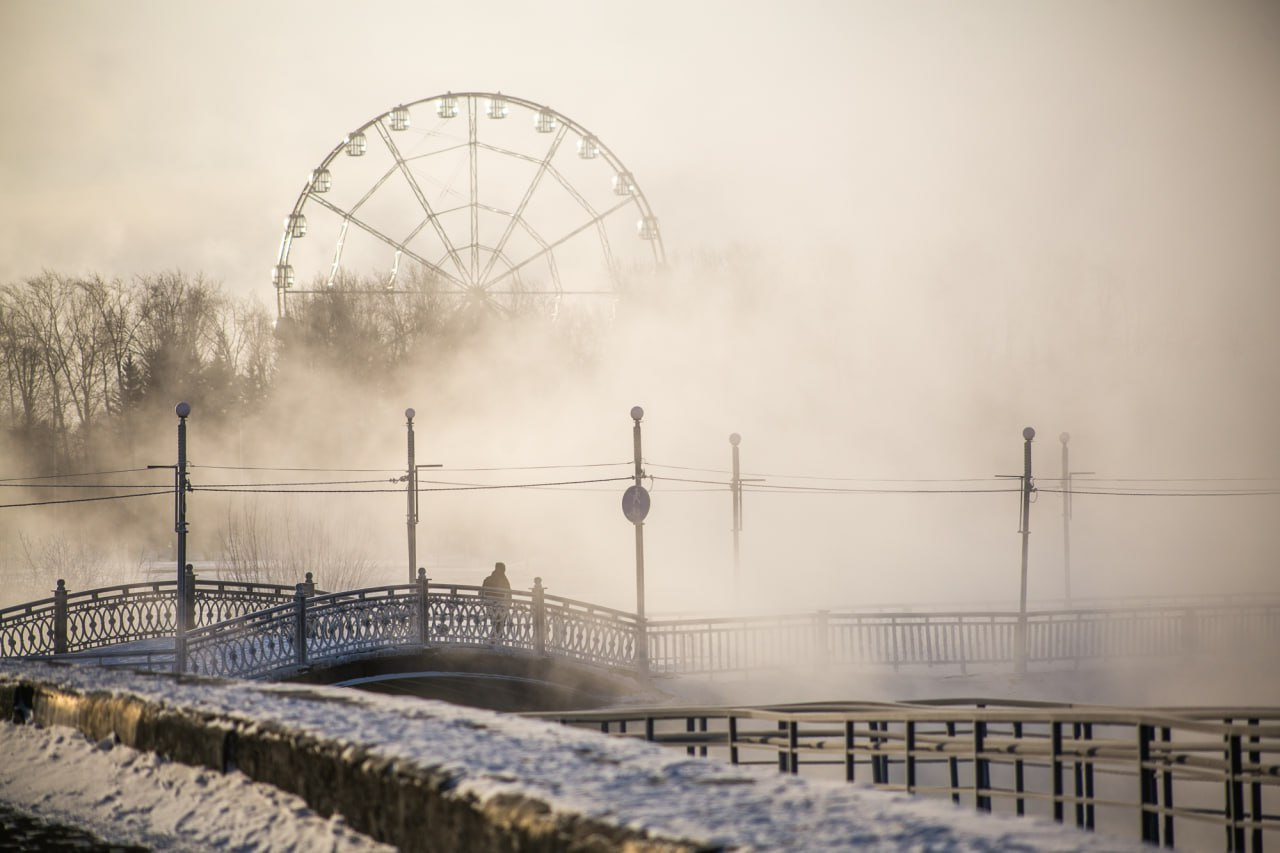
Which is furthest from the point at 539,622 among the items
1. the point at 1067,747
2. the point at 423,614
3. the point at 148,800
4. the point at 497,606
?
the point at 148,800

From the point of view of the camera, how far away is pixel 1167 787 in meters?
8.91

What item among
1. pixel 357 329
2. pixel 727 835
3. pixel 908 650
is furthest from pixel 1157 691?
pixel 357 329

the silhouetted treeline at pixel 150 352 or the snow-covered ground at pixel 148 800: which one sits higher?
the silhouetted treeline at pixel 150 352

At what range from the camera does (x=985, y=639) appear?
27.5 metres

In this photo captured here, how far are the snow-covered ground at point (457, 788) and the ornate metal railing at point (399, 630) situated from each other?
49.9 ft

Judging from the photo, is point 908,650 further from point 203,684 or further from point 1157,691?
point 203,684

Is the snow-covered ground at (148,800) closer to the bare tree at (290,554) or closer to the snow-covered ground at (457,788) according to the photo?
the snow-covered ground at (457,788)

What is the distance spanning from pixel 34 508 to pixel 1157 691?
136ft

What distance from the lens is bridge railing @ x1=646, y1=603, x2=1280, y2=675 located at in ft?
88.4

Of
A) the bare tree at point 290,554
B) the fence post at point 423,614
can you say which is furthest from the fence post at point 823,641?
the bare tree at point 290,554

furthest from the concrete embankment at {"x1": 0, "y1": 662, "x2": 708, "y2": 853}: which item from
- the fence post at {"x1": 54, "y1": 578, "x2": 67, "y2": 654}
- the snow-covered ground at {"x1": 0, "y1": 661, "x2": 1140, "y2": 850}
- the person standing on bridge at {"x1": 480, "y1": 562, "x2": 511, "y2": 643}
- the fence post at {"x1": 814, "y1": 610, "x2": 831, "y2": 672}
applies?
the fence post at {"x1": 54, "y1": 578, "x2": 67, "y2": 654}

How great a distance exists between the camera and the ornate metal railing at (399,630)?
22391 millimetres

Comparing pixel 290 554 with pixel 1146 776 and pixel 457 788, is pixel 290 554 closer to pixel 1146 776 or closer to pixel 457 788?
pixel 1146 776

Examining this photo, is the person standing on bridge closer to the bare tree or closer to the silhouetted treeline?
the bare tree
